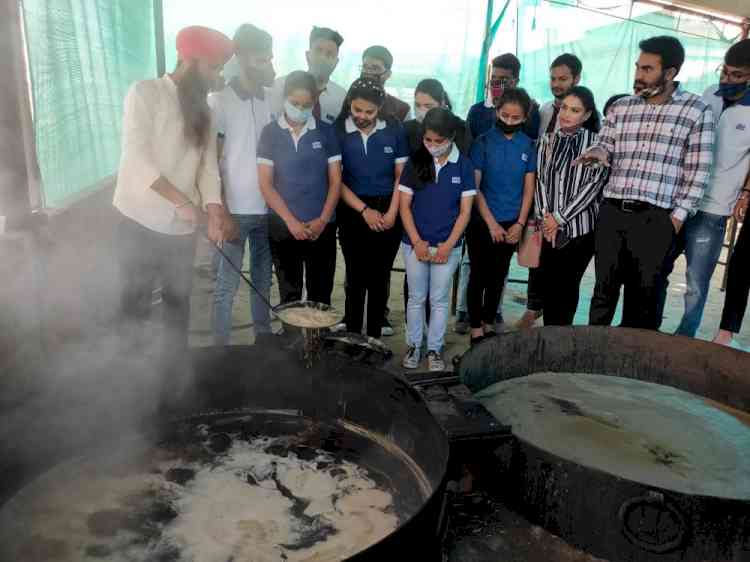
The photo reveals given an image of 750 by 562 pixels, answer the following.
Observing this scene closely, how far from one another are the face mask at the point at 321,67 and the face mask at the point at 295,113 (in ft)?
2.42

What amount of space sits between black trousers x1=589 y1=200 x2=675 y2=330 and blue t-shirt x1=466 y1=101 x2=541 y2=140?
3.22ft

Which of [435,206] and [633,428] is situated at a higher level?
[435,206]

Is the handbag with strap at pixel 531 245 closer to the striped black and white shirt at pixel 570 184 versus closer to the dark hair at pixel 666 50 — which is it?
the striped black and white shirt at pixel 570 184

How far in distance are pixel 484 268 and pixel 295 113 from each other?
174cm

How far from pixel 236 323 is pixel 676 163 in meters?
3.40

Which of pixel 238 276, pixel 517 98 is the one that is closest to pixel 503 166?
pixel 517 98

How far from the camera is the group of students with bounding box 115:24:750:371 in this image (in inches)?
137

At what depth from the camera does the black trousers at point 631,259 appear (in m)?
3.57

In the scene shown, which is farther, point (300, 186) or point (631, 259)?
point (631, 259)

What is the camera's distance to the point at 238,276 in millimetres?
3668

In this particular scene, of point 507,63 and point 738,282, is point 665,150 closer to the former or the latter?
point 738,282

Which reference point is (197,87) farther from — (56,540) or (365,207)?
(56,540)

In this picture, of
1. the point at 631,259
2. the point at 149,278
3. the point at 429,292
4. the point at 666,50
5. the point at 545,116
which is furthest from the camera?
the point at 545,116

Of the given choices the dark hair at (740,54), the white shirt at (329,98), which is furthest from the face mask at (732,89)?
the white shirt at (329,98)
